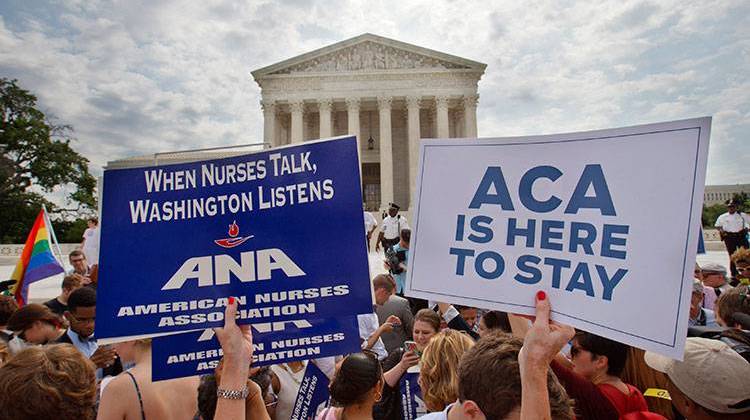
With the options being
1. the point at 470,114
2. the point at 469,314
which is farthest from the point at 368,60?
the point at 469,314

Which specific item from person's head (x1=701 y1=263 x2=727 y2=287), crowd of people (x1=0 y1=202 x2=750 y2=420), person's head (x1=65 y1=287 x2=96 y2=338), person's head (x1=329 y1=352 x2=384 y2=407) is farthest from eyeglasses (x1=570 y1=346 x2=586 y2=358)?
person's head (x1=701 y1=263 x2=727 y2=287)

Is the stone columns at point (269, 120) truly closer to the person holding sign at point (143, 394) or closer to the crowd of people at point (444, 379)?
the crowd of people at point (444, 379)

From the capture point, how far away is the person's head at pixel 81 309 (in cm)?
423

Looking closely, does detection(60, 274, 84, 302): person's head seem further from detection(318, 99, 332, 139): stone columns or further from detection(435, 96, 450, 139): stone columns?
detection(435, 96, 450, 139): stone columns

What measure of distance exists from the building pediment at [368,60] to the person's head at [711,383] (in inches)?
1559

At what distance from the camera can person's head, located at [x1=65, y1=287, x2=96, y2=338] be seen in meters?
A: 4.23

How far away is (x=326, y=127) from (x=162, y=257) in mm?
37453

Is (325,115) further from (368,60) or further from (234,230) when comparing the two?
(234,230)

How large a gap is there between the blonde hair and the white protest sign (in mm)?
653

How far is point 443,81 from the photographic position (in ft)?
131

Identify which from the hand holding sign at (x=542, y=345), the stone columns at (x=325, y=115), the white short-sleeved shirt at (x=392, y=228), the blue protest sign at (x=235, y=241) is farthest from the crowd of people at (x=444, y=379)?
the stone columns at (x=325, y=115)

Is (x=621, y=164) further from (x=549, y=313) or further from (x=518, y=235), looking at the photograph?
(x=549, y=313)

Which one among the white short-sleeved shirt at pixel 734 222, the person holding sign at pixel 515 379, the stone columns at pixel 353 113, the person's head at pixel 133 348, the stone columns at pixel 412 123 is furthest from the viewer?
the stone columns at pixel 353 113

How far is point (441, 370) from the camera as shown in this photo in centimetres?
291
